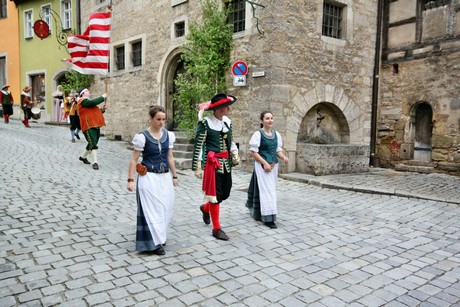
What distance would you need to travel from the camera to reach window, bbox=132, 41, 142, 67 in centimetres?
1333

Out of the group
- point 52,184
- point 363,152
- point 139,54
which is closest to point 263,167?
point 52,184

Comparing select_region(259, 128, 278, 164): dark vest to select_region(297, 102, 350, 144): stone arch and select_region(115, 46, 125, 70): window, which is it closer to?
select_region(297, 102, 350, 144): stone arch

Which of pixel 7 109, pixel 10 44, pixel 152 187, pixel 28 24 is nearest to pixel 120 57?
pixel 7 109

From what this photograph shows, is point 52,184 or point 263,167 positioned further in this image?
point 52,184

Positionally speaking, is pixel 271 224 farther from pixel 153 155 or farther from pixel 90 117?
pixel 90 117

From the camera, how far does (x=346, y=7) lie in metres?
9.87

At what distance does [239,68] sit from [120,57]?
7165mm

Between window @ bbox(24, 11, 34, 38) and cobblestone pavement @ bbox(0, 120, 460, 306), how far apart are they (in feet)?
52.7

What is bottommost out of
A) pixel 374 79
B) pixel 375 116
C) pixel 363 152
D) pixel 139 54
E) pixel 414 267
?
pixel 414 267

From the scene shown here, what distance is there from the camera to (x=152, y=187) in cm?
377

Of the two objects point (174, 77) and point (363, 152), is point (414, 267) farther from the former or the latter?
point (174, 77)

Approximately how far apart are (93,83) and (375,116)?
11.2 meters

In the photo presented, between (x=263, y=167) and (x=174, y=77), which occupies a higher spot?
(x=174, y=77)

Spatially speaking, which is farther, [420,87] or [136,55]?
[136,55]
